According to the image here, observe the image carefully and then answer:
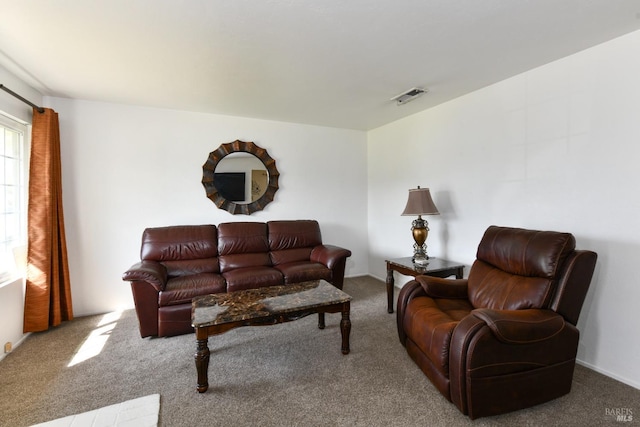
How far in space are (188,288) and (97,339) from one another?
95 centimetres

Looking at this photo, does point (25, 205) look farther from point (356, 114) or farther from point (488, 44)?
point (488, 44)

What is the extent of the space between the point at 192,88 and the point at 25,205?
196 cm

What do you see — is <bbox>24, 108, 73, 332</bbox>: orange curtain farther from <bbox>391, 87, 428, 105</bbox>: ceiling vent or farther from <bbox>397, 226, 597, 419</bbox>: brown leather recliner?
<bbox>391, 87, 428, 105</bbox>: ceiling vent

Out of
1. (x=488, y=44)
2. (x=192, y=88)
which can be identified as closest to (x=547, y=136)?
(x=488, y=44)

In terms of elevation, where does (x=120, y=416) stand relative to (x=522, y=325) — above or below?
below

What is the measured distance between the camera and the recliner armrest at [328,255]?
11.0 feet

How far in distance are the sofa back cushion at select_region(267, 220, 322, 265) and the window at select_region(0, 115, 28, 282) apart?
2417 millimetres

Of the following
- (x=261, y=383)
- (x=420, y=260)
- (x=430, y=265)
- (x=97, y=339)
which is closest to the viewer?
(x=261, y=383)

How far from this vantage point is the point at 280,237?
380 cm

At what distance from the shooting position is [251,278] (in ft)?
9.79

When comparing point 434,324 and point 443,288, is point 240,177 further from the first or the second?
point 434,324

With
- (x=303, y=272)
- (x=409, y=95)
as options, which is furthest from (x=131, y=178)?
(x=409, y=95)

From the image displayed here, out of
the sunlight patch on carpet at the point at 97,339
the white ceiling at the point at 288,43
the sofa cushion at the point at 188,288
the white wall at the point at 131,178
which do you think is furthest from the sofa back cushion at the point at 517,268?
the sunlight patch on carpet at the point at 97,339

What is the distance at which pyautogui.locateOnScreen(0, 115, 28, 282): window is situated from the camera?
2.51 meters
